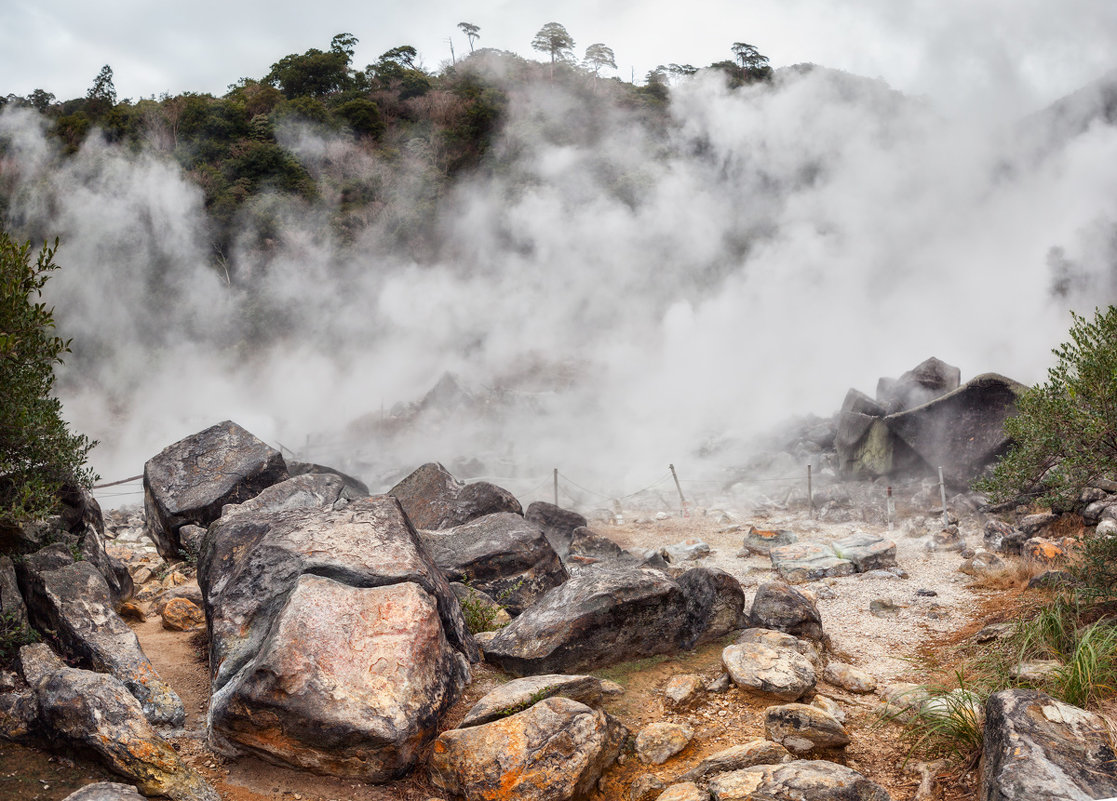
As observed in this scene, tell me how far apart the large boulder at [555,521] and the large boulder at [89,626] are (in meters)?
6.67

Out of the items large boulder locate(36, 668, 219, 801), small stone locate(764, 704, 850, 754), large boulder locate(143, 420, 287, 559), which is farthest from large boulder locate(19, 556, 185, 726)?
small stone locate(764, 704, 850, 754)

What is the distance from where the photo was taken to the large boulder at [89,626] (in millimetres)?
4785

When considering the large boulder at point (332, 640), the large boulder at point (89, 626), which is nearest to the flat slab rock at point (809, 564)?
the large boulder at point (332, 640)

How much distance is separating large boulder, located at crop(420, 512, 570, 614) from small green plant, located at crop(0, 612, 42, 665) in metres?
3.44

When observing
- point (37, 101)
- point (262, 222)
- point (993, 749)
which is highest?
point (37, 101)

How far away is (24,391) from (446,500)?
551 centimetres

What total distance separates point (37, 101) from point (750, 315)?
105ft

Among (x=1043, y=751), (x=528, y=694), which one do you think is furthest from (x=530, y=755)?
(x=1043, y=751)

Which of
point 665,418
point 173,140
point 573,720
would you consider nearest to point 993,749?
point 573,720

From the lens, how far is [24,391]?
541 cm

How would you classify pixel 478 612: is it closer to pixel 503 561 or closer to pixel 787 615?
pixel 503 561

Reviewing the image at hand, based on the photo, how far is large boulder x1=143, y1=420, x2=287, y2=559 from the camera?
929 centimetres

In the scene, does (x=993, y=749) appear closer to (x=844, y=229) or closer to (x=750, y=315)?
(x=750, y=315)

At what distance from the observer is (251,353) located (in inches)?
1040
